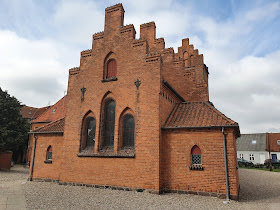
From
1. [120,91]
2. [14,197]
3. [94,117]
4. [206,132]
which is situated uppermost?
[120,91]

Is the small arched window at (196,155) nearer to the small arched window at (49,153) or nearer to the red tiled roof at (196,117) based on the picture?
the red tiled roof at (196,117)

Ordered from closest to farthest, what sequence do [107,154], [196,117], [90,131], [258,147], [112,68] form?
[196,117]
[107,154]
[90,131]
[112,68]
[258,147]

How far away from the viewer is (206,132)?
11188mm

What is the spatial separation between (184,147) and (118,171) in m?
4.00

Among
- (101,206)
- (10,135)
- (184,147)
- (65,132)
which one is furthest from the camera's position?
(10,135)

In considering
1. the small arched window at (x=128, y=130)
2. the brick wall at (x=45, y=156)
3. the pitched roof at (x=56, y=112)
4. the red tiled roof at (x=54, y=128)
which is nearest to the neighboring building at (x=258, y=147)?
the pitched roof at (x=56, y=112)

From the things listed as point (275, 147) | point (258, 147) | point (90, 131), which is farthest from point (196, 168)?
point (258, 147)

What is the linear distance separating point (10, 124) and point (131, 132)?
17.1 m

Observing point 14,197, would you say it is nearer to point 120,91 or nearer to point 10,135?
point 120,91

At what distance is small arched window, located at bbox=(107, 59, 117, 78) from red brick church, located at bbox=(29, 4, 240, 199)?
0.07 metres

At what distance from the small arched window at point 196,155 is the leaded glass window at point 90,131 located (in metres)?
6.39

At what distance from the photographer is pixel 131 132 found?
41.8 feet

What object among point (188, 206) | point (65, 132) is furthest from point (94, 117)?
point (188, 206)

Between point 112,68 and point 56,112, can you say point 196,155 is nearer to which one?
point 112,68
